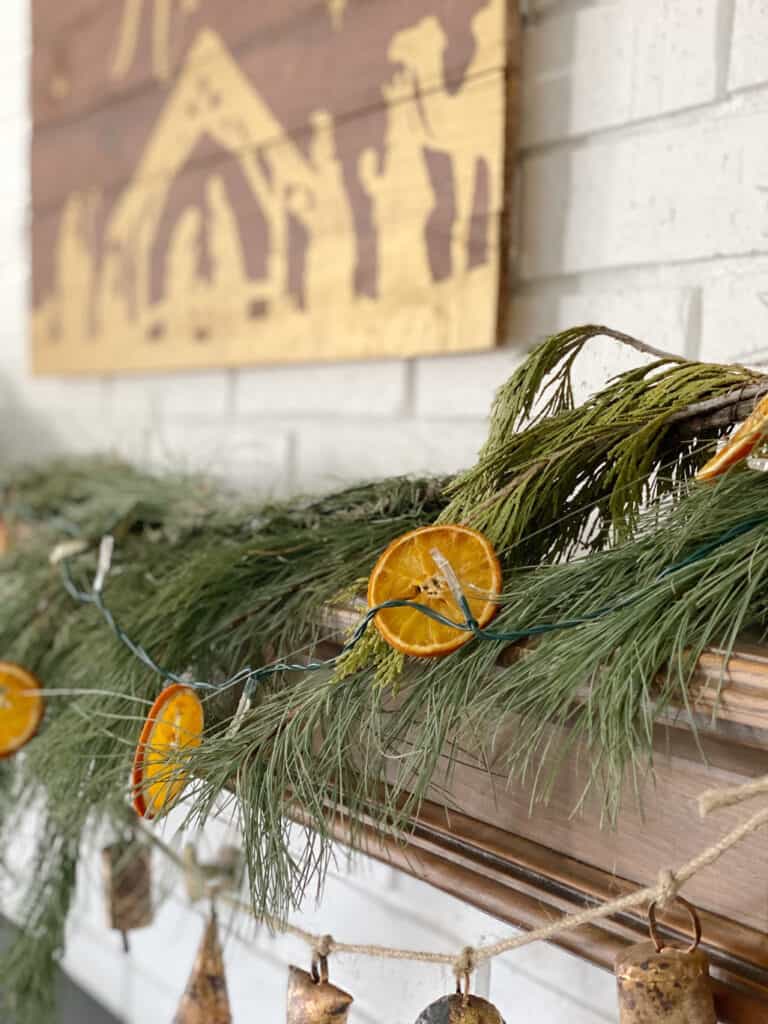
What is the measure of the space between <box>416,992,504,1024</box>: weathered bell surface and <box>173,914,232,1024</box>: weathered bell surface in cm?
30

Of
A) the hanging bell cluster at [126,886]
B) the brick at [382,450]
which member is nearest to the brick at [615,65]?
the brick at [382,450]

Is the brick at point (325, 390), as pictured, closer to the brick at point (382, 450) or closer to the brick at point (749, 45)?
the brick at point (382, 450)

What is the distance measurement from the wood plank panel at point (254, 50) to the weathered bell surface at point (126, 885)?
0.61 meters

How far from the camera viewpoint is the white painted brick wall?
0.56m

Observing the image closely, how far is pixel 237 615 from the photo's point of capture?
556 mm

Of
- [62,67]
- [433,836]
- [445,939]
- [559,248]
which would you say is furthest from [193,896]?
[62,67]

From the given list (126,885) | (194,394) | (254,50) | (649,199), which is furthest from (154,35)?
(126,885)

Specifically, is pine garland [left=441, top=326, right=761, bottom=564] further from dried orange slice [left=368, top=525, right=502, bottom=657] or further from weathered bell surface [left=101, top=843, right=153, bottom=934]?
weathered bell surface [left=101, top=843, right=153, bottom=934]

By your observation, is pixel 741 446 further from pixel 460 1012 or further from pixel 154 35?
pixel 154 35

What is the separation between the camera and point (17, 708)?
2.11 ft

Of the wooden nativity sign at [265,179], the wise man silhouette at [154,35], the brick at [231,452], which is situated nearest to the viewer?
the wooden nativity sign at [265,179]

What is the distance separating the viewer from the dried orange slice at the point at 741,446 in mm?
352

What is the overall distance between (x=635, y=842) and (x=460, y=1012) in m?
0.10

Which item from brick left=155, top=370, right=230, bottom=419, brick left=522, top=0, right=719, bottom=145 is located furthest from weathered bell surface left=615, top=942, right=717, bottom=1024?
brick left=155, top=370, right=230, bottom=419
